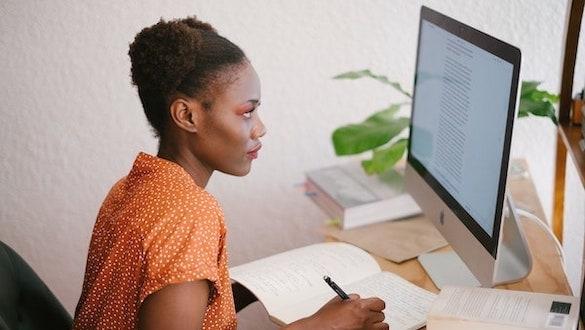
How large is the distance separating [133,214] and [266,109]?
1.02 meters

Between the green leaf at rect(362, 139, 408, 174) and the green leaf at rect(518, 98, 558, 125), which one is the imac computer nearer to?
the green leaf at rect(362, 139, 408, 174)

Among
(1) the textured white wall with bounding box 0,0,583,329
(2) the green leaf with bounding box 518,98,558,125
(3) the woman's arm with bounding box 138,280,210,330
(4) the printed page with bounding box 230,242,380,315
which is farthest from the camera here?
(1) the textured white wall with bounding box 0,0,583,329

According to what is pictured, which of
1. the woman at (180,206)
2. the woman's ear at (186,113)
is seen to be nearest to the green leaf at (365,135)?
the woman at (180,206)

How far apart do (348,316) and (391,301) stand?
0.53 feet

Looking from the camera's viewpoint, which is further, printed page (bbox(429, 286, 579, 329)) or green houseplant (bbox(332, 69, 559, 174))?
green houseplant (bbox(332, 69, 559, 174))

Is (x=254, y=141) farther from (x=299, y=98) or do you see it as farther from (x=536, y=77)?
(x=536, y=77)

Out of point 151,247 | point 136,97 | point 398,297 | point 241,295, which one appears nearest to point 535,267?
point 398,297

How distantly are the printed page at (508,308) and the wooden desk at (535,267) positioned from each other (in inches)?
10.2

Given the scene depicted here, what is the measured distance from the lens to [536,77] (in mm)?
2240

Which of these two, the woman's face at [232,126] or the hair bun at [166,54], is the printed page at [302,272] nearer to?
the woman's face at [232,126]

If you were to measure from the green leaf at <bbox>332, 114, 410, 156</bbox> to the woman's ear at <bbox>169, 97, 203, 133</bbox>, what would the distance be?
2.03ft

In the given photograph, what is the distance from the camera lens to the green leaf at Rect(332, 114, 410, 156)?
189 cm

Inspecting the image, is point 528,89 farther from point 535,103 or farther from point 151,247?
point 151,247

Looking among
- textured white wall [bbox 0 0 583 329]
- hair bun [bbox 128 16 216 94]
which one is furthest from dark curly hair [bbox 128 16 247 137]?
textured white wall [bbox 0 0 583 329]
